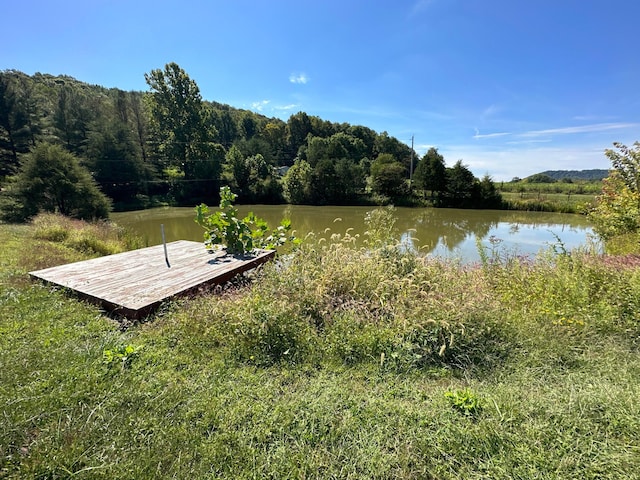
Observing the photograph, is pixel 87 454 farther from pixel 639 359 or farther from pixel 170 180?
pixel 170 180

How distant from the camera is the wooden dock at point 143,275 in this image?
3531 mm

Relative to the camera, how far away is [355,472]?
155 cm

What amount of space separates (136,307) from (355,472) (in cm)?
292

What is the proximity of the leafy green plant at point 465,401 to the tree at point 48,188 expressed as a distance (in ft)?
57.8

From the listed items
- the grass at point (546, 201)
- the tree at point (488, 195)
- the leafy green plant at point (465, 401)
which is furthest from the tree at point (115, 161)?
the grass at point (546, 201)

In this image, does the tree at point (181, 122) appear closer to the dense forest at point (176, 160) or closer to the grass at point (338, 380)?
the dense forest at point (176, 160)

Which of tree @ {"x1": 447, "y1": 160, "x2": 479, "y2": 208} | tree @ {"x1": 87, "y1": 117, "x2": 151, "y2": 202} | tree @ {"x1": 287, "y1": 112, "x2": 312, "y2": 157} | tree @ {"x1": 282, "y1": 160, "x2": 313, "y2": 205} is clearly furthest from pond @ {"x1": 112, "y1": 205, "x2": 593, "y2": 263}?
tree @ {"x1": 287, "y1": 112, "x2": 312, "y2": 157}

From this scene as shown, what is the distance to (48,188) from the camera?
45.1 feet

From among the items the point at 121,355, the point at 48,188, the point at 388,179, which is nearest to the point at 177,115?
the point at 48,188

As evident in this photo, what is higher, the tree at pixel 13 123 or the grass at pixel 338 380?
the tree at pixel 13 123

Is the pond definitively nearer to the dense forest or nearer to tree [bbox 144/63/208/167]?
the dense forest

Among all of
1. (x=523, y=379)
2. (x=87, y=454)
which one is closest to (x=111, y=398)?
(x=87, y=454)

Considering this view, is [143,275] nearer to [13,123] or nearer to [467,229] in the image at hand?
[467,229]

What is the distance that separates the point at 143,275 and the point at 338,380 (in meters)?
3.62
